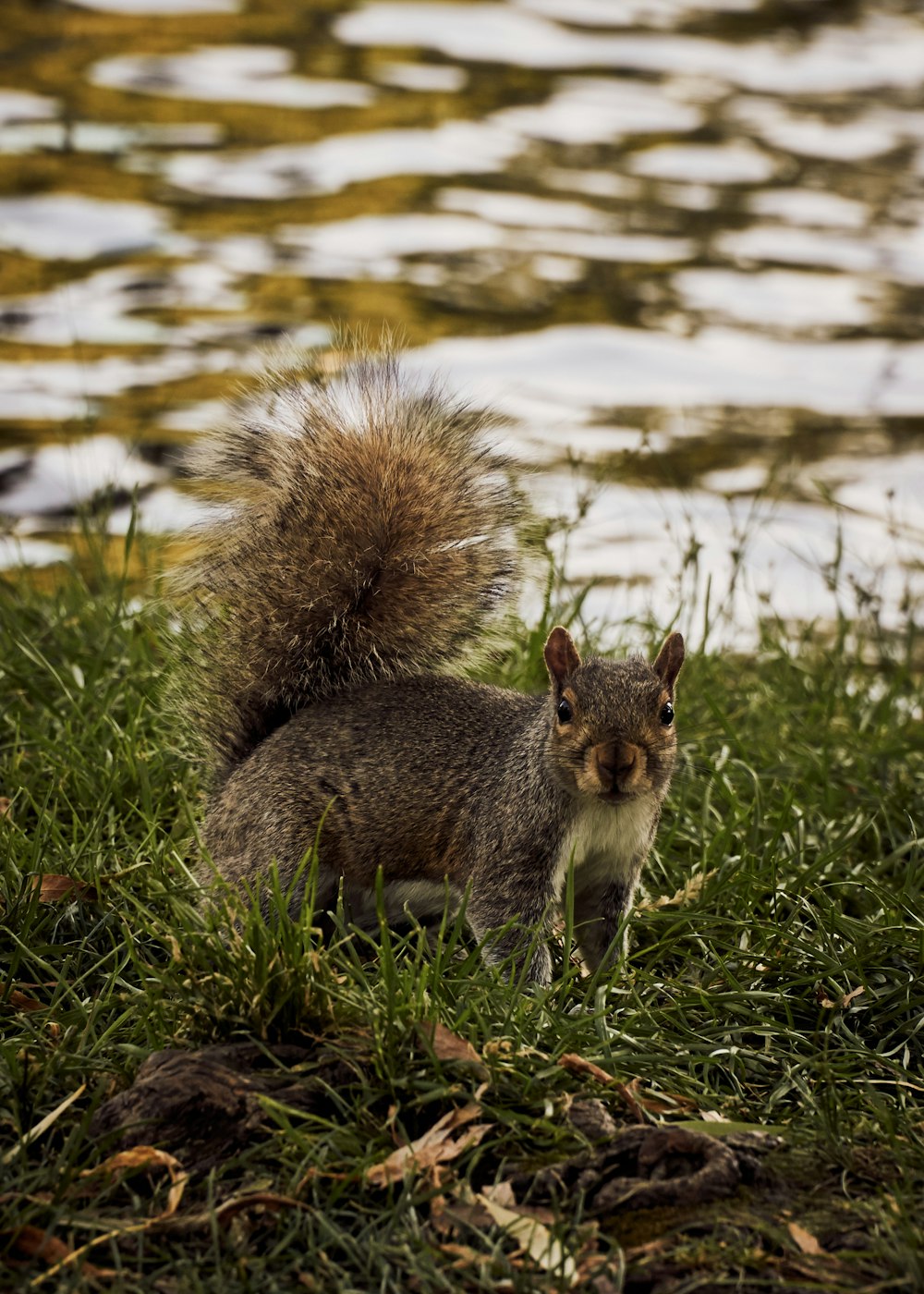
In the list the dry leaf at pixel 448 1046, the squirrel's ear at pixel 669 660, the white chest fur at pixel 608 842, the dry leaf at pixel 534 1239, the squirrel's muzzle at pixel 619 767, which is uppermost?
the squirrel's ear at pixel 669 660

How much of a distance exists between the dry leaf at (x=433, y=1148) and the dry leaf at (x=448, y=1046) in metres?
0.07

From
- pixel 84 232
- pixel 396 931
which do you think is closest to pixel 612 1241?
pixel 396 931

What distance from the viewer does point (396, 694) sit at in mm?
3527

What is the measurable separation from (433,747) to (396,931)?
38 centimetres

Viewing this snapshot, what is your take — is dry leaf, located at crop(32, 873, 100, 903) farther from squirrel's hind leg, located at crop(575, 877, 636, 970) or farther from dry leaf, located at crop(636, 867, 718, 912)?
dry leaf, located at crop(636, 867, 718, 912)

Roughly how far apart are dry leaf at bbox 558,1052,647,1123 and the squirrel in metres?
0.39

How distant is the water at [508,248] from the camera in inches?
250

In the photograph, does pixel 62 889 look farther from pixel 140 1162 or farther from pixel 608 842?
pixel 608 842

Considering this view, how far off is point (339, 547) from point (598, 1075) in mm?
1354

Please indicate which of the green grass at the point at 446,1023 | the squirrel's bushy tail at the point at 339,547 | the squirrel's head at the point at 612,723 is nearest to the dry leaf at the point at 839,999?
the green grass at the point at 446,1023

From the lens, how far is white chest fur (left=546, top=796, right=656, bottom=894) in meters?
3.16

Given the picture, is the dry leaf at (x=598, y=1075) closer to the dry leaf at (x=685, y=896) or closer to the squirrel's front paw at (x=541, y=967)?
the squirrel's front paw at (x=541, y=967)

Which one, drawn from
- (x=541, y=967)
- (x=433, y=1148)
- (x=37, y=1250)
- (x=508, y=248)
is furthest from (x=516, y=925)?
(x=508, y=248)

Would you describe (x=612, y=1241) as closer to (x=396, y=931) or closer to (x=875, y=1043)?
(x=875, y=1043)
